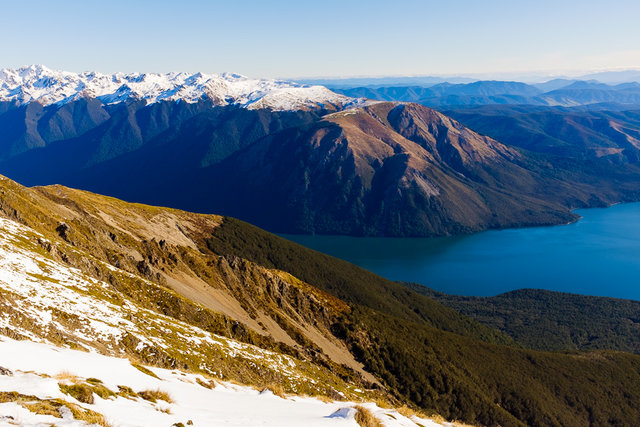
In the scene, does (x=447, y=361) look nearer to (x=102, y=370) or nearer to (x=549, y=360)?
(x=549, y=360)

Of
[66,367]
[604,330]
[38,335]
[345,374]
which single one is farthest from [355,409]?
[604,330]

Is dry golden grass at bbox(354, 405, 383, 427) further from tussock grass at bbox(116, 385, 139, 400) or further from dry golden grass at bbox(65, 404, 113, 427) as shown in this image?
dry golden grass at bbox(65, 404, 113, 427)

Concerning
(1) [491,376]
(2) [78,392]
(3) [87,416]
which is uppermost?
(3) [87,416]

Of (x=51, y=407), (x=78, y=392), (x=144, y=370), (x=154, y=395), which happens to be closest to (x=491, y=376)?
(x=144, y=370)

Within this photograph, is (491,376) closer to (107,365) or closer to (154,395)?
(107,365)

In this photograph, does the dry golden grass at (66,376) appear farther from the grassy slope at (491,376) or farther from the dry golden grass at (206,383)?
the grassy slope at (491,376)
